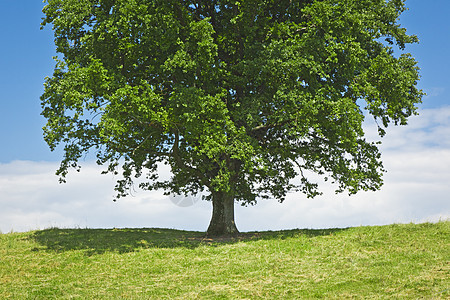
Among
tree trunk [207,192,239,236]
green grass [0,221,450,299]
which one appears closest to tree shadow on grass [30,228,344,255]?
green grass [0,221,450,299]

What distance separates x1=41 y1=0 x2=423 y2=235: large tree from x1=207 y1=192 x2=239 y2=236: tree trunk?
65mm

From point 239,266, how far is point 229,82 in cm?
1039

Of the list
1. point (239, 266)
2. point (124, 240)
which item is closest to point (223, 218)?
point (124, 240)

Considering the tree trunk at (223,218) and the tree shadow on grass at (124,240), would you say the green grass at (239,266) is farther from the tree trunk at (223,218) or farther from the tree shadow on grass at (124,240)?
the tree trunk at (223,218)

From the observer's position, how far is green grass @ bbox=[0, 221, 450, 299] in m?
15.0

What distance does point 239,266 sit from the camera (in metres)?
18.3

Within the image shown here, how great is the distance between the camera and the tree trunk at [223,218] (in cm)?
2573

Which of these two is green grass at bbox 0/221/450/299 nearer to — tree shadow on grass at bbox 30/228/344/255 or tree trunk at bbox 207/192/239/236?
tree shadow on grass at bbox 30/228/344/255

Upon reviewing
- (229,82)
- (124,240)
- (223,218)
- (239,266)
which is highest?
(229,82)

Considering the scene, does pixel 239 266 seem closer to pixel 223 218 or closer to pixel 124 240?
pixel 223 218

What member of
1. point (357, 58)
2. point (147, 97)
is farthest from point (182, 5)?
point (357, 58)

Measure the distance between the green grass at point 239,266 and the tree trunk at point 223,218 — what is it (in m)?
1.58

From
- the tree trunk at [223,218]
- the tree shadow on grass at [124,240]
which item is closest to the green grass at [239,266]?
the tree shadow on grass at [124,240]

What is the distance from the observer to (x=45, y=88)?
884 inches
